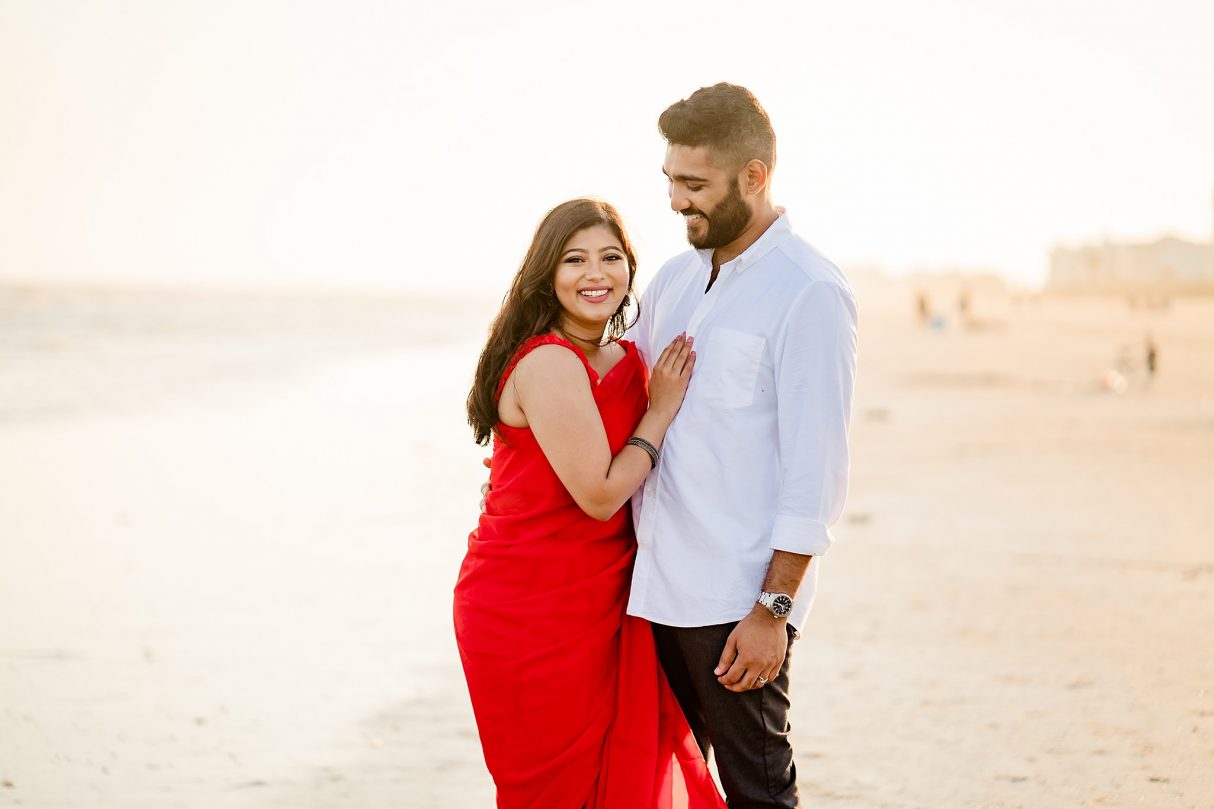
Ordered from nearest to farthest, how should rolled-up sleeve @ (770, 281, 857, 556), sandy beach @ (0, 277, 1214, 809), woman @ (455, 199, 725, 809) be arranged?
1. rolled-up sleeve @ (770, 281, 857, 556)
2. woman @ (455, 199, 725, 809)
3. sandy beach @ (0, 277, 1214, 809)

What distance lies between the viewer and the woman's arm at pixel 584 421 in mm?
2668

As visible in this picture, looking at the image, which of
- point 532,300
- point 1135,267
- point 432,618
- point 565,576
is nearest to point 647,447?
point 565,576

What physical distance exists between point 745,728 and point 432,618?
3621 millimetres

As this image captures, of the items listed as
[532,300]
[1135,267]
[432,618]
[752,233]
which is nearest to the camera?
[752,233]

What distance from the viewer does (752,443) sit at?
2654mm

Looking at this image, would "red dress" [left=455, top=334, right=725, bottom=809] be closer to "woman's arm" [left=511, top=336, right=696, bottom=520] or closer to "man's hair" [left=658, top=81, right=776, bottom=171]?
"woman's arm" [left=511, top=336, right=696, bottom=520]

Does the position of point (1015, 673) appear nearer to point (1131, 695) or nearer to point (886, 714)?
point (1131, 695)

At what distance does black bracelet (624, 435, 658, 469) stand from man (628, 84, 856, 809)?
0.04 m

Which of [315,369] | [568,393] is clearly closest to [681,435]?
[568,393]

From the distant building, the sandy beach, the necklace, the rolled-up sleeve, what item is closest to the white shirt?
the rolled-up sleeve

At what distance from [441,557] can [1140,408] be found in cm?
1137

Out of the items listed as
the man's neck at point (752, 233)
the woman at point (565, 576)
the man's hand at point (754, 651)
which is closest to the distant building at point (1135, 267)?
the man's neck at point (752, 233)

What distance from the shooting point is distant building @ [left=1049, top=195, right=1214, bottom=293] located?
52.2 m

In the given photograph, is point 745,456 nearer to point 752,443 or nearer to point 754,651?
point 752,443
